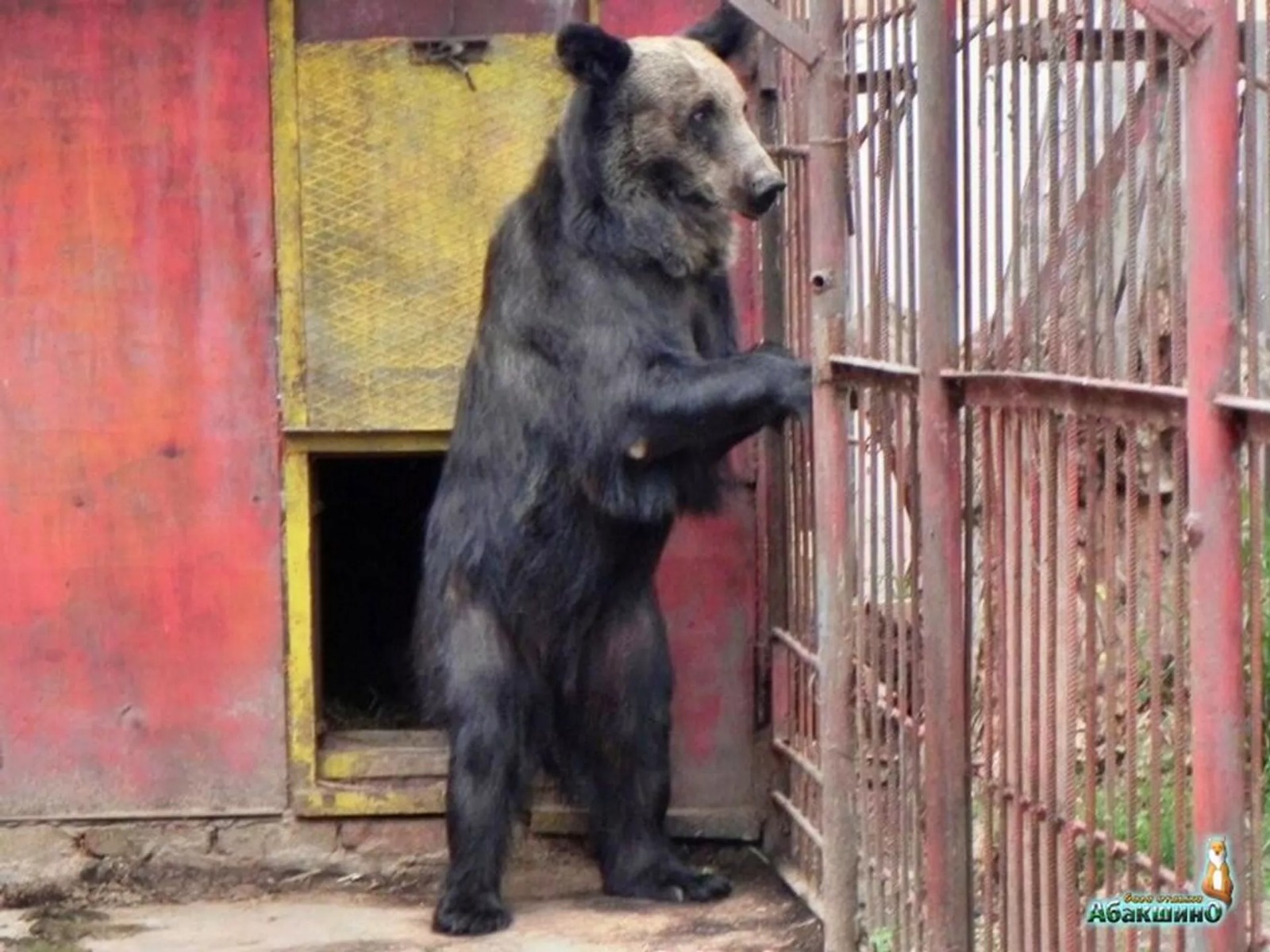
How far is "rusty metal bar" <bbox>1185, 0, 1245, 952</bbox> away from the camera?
2881 mm

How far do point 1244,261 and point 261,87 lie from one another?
3878mm

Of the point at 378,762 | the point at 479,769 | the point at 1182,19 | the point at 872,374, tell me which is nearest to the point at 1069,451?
the point at 1182,19

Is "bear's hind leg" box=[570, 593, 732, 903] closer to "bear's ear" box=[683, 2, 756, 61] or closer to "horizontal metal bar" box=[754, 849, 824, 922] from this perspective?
"horizontal metal bar" box=[754, 849, 824, 922]

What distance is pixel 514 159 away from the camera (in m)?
6.39

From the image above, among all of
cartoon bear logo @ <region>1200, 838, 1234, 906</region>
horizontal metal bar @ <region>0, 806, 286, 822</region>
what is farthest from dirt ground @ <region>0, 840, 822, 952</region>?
cartoon bear logo @ <region>1200, 838, 1234, 906</region>

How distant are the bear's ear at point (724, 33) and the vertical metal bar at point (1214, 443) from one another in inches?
131

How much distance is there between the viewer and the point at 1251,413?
112 inches

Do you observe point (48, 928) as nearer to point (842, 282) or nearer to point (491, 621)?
point (491, 621)

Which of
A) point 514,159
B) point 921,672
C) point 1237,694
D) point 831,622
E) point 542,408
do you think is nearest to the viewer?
point 1237,694

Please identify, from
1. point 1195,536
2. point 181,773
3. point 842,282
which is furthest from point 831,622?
point 181,773

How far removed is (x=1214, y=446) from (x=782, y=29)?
1.87m

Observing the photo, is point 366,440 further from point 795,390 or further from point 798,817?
point 798,817

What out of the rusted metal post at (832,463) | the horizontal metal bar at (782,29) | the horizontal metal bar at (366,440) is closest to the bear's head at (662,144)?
the horizontal metal bar at (366,440)

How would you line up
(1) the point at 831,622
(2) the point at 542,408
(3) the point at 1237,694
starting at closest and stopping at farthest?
(3) the point at 1237,694 → (1) the point at 831,622 → (2) the point at 542,408
